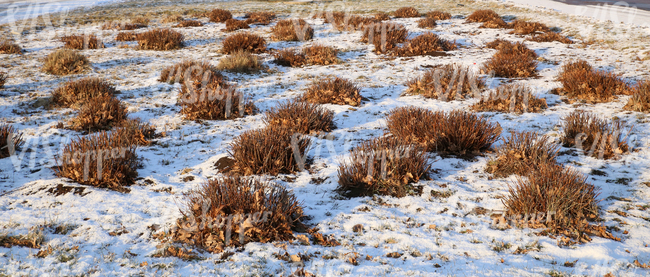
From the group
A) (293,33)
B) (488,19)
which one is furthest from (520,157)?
(488,19)

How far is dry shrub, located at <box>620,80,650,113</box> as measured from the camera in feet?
17.1

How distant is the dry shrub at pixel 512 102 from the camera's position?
5.71 m

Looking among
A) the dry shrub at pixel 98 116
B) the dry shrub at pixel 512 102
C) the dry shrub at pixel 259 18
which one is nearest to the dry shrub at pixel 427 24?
the dry shrub at pixel 259 18

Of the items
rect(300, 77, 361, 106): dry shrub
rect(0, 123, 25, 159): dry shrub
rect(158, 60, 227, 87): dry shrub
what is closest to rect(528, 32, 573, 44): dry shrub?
rect(300, 77, 361, 106): dry shrub

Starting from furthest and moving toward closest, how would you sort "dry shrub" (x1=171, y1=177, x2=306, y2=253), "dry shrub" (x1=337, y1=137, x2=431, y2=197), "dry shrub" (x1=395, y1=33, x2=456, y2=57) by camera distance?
1. "dry shrub" (x1=395, y1=33, x2=456, y2=57)
2. "dry shrub" (x1=337, y1=137, x2=431, y2=197)
3. "dry shrub" (x1=171, y1=177, x2=306, y2=253)

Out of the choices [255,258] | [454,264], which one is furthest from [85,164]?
[454,264]

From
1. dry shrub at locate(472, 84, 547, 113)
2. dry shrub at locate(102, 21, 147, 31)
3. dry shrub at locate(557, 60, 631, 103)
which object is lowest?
dry shrub at locate(472, 84, 547, 113)

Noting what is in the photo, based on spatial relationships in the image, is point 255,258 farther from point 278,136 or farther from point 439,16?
point 439,16

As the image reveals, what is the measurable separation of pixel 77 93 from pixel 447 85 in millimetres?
6183

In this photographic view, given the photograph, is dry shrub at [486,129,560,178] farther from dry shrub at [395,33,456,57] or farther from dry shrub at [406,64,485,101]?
dry shrub at [395,33,456,57]

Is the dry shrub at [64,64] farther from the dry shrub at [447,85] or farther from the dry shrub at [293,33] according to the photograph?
the dry shrub at [447,85]

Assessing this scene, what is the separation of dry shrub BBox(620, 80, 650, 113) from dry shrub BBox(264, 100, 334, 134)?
14.1ft

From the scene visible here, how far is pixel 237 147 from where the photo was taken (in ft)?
13.6

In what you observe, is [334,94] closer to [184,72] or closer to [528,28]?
[184,72]
